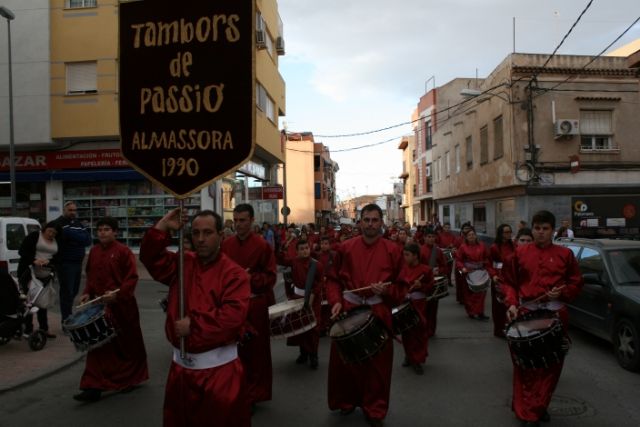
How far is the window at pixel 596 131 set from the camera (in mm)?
19703

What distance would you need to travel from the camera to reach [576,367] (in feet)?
22.2

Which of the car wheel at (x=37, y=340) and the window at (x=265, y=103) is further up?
the window at (x=265, y=103)

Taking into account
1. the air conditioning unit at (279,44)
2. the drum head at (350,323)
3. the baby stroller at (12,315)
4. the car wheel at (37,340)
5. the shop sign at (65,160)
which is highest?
the air conditioning unit at (279,44)

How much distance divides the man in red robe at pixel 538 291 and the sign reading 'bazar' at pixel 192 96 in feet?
9.48

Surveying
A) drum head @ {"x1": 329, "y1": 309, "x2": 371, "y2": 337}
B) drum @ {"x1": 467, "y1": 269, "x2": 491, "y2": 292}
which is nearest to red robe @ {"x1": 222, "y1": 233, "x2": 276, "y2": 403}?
drum head @ {"x1": 329, "y1": 309, "x2": 371, "y2": 337}

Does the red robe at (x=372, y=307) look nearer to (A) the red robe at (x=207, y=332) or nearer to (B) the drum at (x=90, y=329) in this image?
(A) the red robe at (x=207, y=332)

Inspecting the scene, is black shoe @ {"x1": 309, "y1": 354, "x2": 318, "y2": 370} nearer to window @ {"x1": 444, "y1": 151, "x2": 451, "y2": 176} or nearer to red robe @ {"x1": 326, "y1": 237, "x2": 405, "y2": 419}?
red robe @ {"x1": 326, "y1": 237, "x2": 405, "y2": 419}

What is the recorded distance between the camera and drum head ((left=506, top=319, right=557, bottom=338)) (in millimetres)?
4711

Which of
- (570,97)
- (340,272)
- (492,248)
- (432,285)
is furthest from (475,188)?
(340,272)

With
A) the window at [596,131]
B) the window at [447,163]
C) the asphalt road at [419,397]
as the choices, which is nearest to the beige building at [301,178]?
the window at [447,163]

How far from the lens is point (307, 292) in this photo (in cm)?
642

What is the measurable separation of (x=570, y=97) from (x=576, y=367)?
15.2 meters

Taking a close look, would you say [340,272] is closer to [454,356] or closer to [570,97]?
[454,356]

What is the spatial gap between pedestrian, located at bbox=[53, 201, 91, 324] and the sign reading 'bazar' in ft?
17.1
